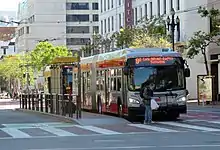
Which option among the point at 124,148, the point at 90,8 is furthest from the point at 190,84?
the point at 90,8

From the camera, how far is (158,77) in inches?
1080

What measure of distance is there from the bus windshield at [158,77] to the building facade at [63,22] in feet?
360

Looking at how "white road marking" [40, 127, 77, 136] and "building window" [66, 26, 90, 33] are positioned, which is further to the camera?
"building window" [66, 26, 90, 33]

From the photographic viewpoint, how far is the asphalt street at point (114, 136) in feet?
57.7

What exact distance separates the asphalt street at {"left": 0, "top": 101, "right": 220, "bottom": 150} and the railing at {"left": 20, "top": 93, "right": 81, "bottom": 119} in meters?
2.72

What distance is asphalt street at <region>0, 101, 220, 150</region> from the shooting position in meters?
17.6

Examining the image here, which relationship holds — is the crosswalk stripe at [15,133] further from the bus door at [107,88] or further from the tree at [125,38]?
the tree at [125,38]

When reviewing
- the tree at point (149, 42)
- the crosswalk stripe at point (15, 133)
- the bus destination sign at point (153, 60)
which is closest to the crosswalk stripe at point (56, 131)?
the crosswalk stripe at point (15, 133)

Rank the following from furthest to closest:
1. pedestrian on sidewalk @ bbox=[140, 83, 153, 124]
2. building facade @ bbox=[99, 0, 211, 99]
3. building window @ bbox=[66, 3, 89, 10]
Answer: building window @ bbox=[66, 3, 89, 10]
building facade @ bbox=[99, 0, 211, 99]
pedestrian on sidewalk @ bbox=[140, 83, 153, 124]

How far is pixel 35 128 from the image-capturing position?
25406mm

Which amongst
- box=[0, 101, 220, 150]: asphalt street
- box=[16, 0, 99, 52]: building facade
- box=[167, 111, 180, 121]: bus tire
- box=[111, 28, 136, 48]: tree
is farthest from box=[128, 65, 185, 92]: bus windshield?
box=[16, 0, 99, 52]: building facade

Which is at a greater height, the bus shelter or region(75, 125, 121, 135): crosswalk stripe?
the bus shelter

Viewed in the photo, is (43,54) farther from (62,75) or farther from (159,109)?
(159,109)

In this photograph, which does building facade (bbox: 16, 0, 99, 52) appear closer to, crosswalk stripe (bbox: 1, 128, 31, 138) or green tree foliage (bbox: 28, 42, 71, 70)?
green tree foliage (bbox: 28, 42, 71, 70)
